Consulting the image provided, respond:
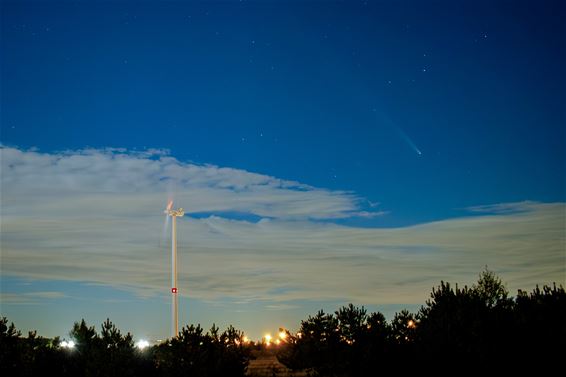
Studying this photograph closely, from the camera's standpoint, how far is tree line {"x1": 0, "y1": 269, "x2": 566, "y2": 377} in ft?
67.3

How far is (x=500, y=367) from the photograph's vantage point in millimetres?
20047

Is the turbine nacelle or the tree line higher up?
the turbine nacelle

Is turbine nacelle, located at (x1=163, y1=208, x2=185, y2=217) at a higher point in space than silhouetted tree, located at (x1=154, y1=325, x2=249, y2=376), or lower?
higher

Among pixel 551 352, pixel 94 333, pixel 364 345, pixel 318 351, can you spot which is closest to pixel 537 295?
pixel 551 352

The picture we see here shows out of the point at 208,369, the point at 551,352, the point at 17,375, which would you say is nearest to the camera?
the point at 551,352

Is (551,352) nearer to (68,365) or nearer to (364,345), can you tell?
(364,345)

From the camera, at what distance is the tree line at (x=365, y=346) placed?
20516mm

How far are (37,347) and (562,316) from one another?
2155 cm

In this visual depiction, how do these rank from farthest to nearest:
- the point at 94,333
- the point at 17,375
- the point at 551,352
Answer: the point at 94,333, the point at 17,375, the point at 551,352

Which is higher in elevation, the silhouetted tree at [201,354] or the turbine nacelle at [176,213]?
the turbine nacelle at [176,213]

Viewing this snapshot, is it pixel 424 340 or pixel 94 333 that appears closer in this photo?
pixel 424 340

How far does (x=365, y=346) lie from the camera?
2339 cm

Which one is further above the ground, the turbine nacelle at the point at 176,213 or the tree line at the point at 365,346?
the turbine nacelle at the point at 176,213

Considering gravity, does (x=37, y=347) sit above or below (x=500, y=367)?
above
